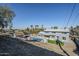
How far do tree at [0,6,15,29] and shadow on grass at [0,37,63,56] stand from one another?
6.1 inches

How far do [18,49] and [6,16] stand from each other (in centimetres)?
39

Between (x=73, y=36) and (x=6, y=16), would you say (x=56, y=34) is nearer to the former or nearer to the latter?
(x=73, y=36)

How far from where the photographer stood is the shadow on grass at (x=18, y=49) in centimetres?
300

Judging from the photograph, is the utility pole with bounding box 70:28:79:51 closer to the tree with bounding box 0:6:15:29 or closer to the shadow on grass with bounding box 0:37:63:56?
the shadow on grass with bounding box 0:37:63:56

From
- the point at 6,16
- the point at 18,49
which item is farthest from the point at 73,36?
the point at 6,16

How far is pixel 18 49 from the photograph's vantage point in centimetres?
301

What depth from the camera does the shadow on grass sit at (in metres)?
3.00

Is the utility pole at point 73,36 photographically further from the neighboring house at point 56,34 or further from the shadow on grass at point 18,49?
the shadow on grass at point 18,49

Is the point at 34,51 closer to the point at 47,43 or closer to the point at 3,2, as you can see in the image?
the point at 47,43

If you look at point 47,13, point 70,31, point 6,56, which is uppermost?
point 47,13

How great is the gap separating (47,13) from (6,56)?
0.64m

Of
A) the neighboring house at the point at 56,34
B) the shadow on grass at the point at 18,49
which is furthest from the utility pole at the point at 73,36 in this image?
the shadow on grass at the point at 18,49

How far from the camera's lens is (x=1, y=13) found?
303 cm

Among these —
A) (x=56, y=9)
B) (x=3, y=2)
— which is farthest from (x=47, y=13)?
(x=3, y=2)
